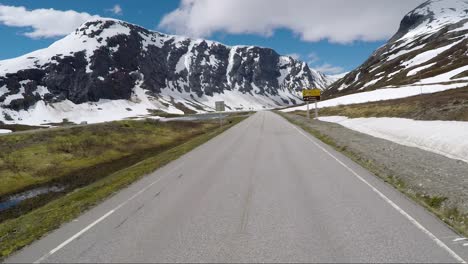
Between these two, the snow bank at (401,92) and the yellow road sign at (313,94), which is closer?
the snow bank at (401,92)

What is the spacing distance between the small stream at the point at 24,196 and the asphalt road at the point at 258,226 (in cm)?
1107

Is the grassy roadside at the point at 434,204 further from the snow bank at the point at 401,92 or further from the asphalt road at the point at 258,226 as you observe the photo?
the snow bank at the point at 401,92

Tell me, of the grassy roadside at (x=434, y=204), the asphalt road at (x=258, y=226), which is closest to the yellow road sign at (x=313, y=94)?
the grassy roadside at (x=434, y=204)

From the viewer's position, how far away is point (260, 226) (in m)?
8.84

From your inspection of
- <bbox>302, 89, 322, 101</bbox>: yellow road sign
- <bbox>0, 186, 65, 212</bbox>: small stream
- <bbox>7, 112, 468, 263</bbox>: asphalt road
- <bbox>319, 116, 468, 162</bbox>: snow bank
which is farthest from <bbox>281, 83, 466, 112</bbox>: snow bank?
<bbox>0, 186, 65, 212</bbox>: small stream

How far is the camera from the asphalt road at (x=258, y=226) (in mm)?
7211

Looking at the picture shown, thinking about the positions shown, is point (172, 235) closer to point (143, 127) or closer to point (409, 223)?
point (409, 223)

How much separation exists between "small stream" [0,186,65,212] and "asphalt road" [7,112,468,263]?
1107 centimetres

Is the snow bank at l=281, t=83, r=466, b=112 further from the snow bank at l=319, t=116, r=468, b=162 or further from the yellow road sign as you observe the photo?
the snow bank at l=319, t=116, r=468, b=162

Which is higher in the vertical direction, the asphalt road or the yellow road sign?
the yellow road sign

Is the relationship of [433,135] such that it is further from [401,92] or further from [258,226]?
[401,92]

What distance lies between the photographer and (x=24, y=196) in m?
23.2

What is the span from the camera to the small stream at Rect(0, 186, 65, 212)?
21266mm

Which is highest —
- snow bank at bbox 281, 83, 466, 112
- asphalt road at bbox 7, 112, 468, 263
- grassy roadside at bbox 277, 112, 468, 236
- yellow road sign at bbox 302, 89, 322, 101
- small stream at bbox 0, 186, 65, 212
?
yellow road sign at bbox 302, 89, 322, 101
